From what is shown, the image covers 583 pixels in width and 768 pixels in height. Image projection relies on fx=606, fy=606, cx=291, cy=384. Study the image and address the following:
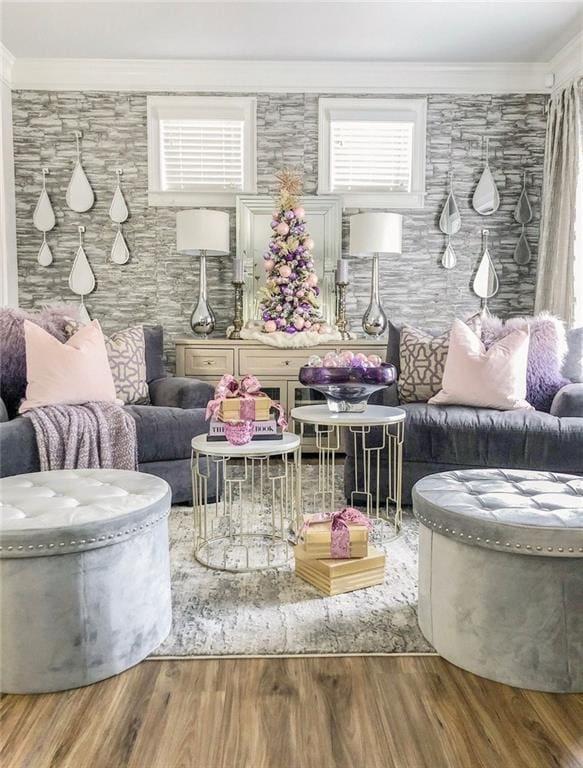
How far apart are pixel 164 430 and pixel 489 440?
1.58 metres

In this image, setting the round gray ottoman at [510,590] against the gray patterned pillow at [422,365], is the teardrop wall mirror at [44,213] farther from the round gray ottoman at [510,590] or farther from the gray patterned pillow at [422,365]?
the round gray ottoman at [510,590]

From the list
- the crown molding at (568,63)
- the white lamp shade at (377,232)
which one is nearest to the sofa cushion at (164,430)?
the white lamp shade at (377,232)

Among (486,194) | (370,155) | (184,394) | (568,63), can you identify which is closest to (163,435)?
(184,394)

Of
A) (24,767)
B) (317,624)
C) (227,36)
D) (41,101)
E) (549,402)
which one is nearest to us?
(24,767)

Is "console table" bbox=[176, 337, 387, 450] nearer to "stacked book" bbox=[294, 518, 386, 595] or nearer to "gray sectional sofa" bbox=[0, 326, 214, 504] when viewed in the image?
"gray sectional sofa" bbox=[0, 326, 214, 504]

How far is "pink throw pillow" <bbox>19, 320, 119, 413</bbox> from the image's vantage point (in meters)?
2.89

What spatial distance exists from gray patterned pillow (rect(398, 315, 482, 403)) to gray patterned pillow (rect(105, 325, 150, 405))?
1457 millimetres

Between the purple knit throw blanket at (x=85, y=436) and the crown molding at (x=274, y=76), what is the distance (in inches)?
110

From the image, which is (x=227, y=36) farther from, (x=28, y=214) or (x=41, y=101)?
(x=28, y=214)

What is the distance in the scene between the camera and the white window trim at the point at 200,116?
450 centimetres

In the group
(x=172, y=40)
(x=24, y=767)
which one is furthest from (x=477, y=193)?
(x=24, y=767)

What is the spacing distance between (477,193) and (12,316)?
3375 mm

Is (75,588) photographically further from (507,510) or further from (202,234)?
(202,234)

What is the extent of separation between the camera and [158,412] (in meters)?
3.04
